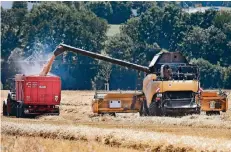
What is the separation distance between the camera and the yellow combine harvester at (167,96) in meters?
45.8

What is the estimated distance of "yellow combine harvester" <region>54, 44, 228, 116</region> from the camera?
4578 cm

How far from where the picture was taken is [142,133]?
31.3 metres

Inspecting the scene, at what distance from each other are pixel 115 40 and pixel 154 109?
302ft

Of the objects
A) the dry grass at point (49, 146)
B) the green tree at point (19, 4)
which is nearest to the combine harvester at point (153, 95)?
the dry grass at point (49, 146)

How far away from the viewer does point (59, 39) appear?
139m

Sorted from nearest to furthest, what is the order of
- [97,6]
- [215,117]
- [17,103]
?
[215,117]
[17,103]
[97,6]

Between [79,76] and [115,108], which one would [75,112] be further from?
[79,76]

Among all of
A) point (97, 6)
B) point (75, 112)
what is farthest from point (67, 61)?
point (75, 112)

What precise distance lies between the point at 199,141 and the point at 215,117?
16.7 metres

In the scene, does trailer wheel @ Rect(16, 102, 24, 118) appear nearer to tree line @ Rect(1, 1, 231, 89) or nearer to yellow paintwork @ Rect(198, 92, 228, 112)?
yellow paintwork @ Rect(198, 92, 228, 112)

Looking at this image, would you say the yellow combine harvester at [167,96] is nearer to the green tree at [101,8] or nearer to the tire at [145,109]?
the tire at [145,109]

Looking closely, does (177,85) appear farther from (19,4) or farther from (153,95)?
(19,4)

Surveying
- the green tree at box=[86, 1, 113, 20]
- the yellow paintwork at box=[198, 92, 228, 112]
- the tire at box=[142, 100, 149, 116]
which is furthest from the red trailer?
the green tree at box=[86, 1, 113, 20]

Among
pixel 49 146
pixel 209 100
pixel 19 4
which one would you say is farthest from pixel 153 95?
pixel 19 4
